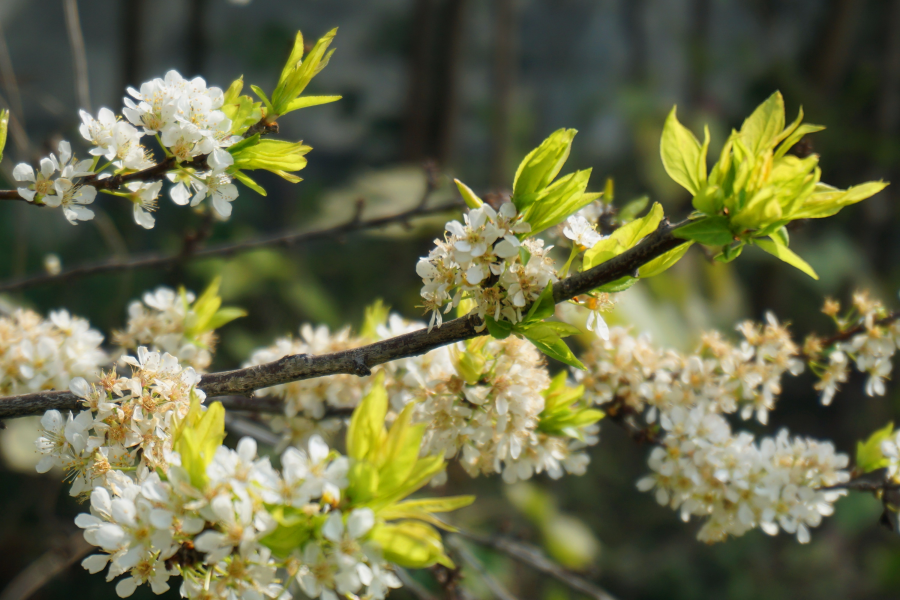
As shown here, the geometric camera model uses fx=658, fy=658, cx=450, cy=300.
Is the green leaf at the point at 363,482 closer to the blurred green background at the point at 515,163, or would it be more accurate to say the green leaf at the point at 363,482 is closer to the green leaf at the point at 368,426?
the green leaf at the point at 368,426

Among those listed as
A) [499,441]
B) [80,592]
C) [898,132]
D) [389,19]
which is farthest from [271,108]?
[389,19]

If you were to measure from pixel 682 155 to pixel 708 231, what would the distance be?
0.22 feet

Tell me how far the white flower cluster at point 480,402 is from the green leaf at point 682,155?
0.68 feet

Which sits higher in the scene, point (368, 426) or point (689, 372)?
point (368, 426)

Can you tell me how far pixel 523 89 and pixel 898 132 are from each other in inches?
93.3

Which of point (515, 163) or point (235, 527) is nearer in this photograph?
point (235, 527)

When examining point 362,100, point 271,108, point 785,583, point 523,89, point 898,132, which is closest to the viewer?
point 271,108

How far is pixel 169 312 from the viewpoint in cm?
77

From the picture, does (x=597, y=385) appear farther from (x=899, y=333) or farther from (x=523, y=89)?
(x=523, y=89)

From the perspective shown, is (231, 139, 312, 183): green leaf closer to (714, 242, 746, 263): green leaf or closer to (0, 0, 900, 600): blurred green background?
(714, 242, 746, 263): green leaf

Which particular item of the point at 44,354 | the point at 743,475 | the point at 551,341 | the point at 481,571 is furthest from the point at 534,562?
the point at 44,354

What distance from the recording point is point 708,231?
42cm

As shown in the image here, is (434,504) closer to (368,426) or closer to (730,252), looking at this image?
(368,426)

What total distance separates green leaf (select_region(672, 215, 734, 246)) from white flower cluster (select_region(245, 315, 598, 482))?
0.21 metres
